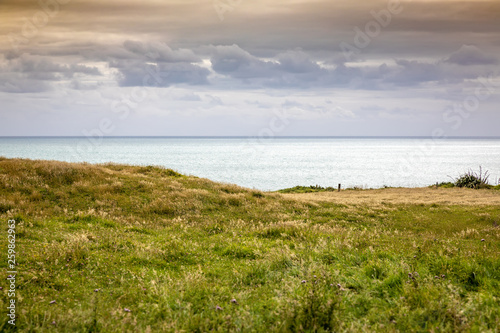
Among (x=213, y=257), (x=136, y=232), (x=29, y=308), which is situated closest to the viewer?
(x=29, y=308)

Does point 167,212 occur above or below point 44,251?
below

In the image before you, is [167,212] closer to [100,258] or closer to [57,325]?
[100,258]

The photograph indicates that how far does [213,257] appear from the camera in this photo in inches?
411

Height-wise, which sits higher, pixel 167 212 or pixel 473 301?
pixel 473 301

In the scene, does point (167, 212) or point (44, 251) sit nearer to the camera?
point (44, 251)

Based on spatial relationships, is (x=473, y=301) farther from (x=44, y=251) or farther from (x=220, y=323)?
(x=44, y=251)

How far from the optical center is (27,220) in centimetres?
1397

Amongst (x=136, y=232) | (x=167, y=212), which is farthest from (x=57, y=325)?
(x=167, y=212)

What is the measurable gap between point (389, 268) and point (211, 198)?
19838mm

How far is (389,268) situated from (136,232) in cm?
1068

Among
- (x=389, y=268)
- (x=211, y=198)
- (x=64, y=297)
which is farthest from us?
(x=211, y=198)

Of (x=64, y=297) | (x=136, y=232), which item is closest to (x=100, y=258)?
(x=64, y=297)

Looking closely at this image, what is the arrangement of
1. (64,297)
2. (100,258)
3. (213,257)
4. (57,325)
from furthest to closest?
(213,257) → (100,258) → (64,297) → (57,325)

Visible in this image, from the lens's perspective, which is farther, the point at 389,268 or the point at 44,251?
the point at 44,251
